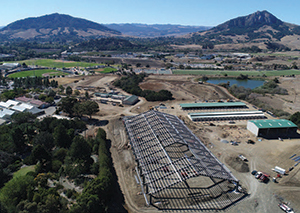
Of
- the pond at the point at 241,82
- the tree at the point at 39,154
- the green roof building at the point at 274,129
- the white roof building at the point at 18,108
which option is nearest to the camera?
the tree at the point at 39,154

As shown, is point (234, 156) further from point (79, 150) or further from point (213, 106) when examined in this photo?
point (79, 150)

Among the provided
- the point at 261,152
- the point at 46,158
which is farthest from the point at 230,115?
the point at 46,158

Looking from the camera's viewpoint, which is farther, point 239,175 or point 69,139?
point 69,139

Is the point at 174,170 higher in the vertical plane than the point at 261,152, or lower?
higher

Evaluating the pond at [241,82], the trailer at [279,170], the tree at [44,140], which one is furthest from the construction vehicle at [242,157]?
the pond at [241,82]

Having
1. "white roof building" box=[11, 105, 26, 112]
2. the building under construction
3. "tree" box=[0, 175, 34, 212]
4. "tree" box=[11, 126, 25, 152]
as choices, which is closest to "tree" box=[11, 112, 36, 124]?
"white roof building" box=[11, 105, 26, 112]

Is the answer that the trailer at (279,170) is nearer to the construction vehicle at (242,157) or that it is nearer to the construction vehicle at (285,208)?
the construction vehicle at (242,157)

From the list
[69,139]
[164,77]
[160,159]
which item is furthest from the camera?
[164,77]

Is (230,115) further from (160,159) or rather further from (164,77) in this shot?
(164,77)

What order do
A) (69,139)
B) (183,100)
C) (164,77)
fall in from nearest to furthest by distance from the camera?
(69,139) < (183,100) < (164,77)
